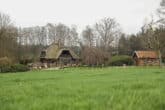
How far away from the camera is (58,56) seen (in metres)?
97.1

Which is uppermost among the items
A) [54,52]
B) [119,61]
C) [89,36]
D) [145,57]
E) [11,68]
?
[89,36]

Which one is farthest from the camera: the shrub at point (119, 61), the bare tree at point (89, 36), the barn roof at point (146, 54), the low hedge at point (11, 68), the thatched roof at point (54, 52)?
the bare tree at point (89, 36)

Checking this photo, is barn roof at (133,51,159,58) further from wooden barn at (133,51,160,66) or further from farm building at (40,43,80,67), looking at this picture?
farm building at (40,43,80,67)

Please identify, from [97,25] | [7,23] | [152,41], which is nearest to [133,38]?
[97,25]

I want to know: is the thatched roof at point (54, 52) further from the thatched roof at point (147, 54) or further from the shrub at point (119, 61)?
the thatched roof at point (147, 54)

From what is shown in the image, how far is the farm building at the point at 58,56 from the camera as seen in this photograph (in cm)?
9744

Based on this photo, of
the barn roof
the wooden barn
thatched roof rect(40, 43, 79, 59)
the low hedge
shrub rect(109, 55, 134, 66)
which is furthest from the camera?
thatched roof rect(40, 43, 79, 59)

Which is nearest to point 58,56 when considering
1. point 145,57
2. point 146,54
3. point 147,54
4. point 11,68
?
point 145,57

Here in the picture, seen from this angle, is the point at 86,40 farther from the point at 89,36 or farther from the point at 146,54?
the point at 146,54

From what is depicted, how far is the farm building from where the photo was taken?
3836 inches

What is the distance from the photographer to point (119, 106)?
34.3 ft

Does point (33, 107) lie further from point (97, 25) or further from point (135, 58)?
point (97, 25)

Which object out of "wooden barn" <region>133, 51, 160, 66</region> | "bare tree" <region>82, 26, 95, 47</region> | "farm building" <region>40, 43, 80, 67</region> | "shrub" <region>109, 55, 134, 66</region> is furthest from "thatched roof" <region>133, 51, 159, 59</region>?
"bare tree" <region>82, 26, 95, 47</region>

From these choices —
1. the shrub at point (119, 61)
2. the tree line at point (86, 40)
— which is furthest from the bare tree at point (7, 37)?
the shrub at point (119, 61)
